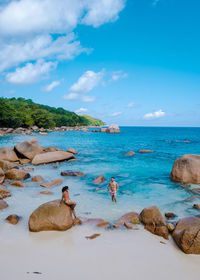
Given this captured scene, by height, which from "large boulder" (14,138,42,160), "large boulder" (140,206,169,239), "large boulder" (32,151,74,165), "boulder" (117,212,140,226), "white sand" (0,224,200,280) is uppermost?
"large boulder" (14,138,42,160)

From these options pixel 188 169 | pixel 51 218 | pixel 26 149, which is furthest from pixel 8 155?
pixel 188 169

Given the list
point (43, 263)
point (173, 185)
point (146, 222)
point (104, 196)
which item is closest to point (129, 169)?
point (173, 185)

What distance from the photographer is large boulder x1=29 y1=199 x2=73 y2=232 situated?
22.9ft

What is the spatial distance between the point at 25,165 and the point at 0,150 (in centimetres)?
311

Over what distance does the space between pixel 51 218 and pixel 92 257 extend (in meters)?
2.07

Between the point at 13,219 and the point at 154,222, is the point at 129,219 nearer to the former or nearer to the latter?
the point at 154,222

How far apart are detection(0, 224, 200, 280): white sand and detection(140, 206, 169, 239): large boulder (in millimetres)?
221

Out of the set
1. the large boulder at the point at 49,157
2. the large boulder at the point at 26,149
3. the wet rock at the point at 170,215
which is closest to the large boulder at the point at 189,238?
the wet rock at the point at 170,215

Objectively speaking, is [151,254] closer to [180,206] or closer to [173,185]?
[180,206]

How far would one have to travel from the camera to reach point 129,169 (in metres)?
19.0

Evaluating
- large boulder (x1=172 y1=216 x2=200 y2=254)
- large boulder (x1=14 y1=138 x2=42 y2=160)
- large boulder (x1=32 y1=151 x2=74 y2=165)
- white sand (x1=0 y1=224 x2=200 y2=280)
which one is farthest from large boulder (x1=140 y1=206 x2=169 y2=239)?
large boulder (x1=14 y1=138 x2=42 y2=160)

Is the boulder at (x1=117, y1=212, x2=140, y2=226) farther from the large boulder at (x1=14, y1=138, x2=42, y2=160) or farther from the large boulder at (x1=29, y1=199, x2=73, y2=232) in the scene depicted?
the large boulder at (x1=14, y1=138, x2=42, y2=160)

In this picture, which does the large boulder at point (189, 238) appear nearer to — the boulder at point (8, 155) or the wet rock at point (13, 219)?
the wet rock at point (13, 219)

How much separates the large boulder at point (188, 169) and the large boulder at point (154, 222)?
657 centimetres
